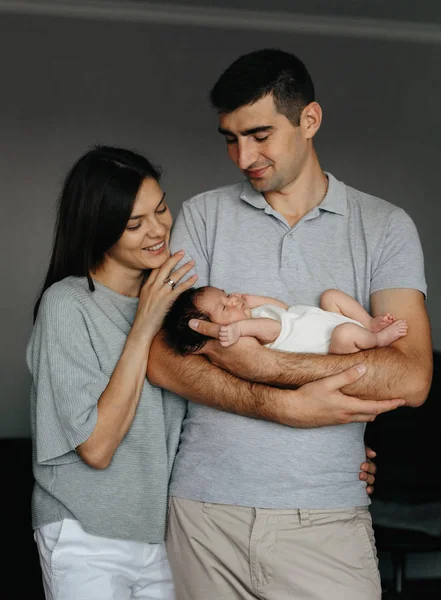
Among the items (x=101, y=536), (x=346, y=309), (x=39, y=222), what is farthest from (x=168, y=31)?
(x=101, y=536)

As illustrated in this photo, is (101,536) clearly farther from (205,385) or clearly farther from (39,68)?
(39,68)

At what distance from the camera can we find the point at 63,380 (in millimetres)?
2105

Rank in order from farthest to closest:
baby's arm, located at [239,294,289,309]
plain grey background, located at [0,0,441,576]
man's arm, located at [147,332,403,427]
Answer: plain grey background, located at [0,0,441,576], baby's arm, located at [239,294,289,309], man's arm, located at [147,332,403,427]

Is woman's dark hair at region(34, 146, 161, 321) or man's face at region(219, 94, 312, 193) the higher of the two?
man's face at region(219, 94, 312, 193)

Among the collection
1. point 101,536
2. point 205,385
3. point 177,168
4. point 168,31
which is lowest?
point 101,536

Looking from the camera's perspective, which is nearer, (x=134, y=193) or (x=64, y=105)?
(x=134, y=193)

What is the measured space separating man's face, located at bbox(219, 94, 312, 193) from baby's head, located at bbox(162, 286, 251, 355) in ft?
1.26

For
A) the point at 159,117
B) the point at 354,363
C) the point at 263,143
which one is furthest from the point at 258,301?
the point at 159,117

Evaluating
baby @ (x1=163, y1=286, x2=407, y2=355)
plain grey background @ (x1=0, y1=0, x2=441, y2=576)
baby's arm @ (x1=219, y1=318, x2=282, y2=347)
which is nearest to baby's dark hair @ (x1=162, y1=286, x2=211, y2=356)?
baby @ (x1=163, y1=286, x2=407, y2=355)

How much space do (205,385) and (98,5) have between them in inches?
147

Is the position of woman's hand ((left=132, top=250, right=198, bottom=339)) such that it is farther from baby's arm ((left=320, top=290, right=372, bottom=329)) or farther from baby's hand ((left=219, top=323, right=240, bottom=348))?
baby's arm ((left=320, top=290, right=372, bottom=329))

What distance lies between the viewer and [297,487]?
6.71ft

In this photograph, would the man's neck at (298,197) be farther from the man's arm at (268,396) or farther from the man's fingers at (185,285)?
the man's arm at (268,396)

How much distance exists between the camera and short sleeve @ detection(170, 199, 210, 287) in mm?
2326
